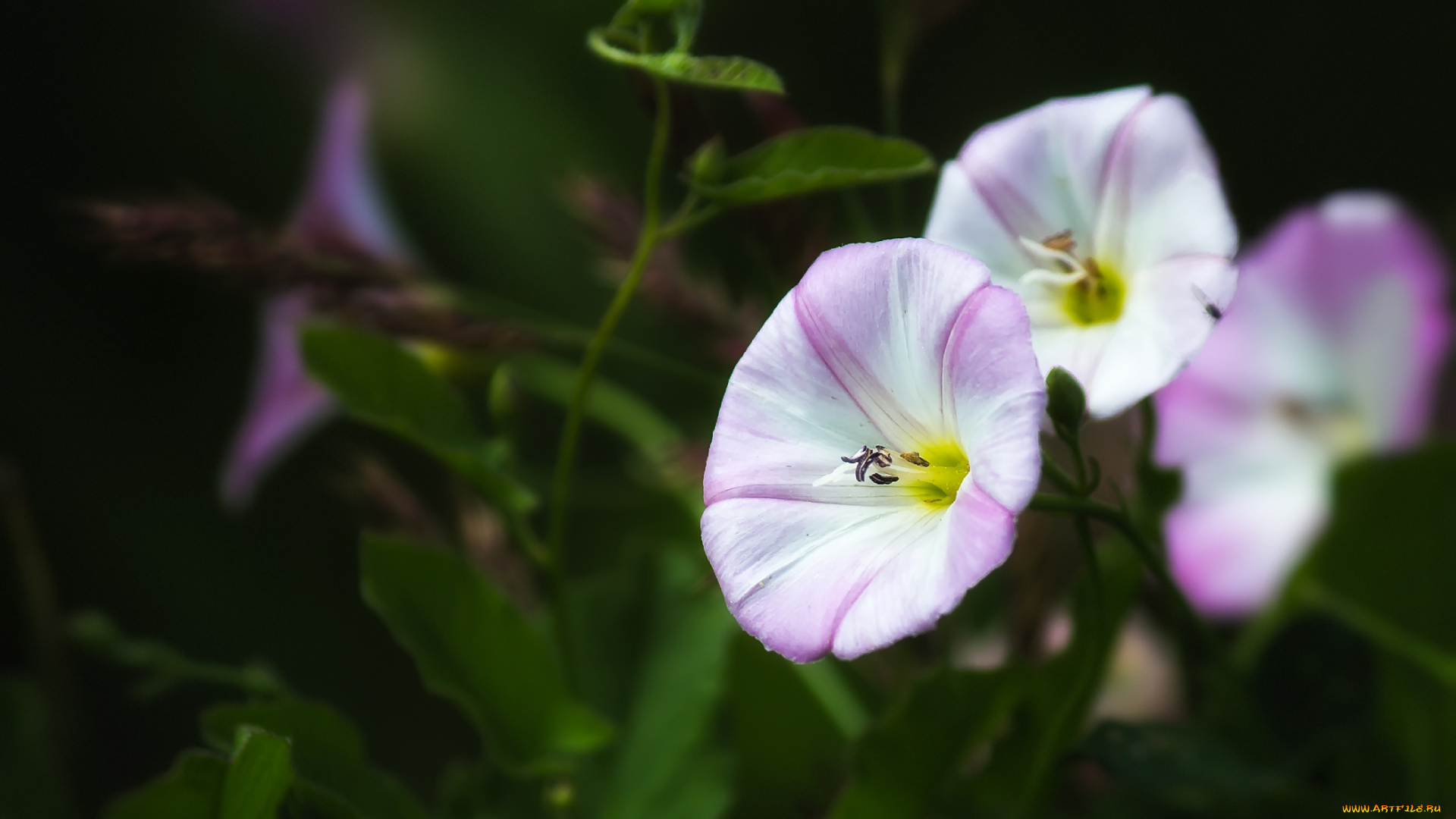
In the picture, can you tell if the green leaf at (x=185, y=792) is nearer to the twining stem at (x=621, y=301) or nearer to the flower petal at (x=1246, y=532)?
the twining stem at (x=621, y=301)

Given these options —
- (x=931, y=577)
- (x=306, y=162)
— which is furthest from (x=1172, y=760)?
(x=306, y=162)

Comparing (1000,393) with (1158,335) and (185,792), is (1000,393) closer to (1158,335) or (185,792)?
(1158,335)

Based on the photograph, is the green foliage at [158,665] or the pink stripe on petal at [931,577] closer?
the pink stripe on petal at [931,577]

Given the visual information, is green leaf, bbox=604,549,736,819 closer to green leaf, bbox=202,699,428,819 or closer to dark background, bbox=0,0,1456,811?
green leaf, bbox=202,699,428,819

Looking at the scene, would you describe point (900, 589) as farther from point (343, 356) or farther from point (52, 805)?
point (52, 805)

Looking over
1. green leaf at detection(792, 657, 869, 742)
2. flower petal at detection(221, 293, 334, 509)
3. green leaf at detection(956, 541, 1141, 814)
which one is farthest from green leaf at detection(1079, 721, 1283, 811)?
flower petal at detection(221, 293, 334, 509)

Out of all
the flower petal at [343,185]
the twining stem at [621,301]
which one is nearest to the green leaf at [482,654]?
the twining stem at [621,301]

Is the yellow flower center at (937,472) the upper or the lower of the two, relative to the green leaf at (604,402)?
upper
